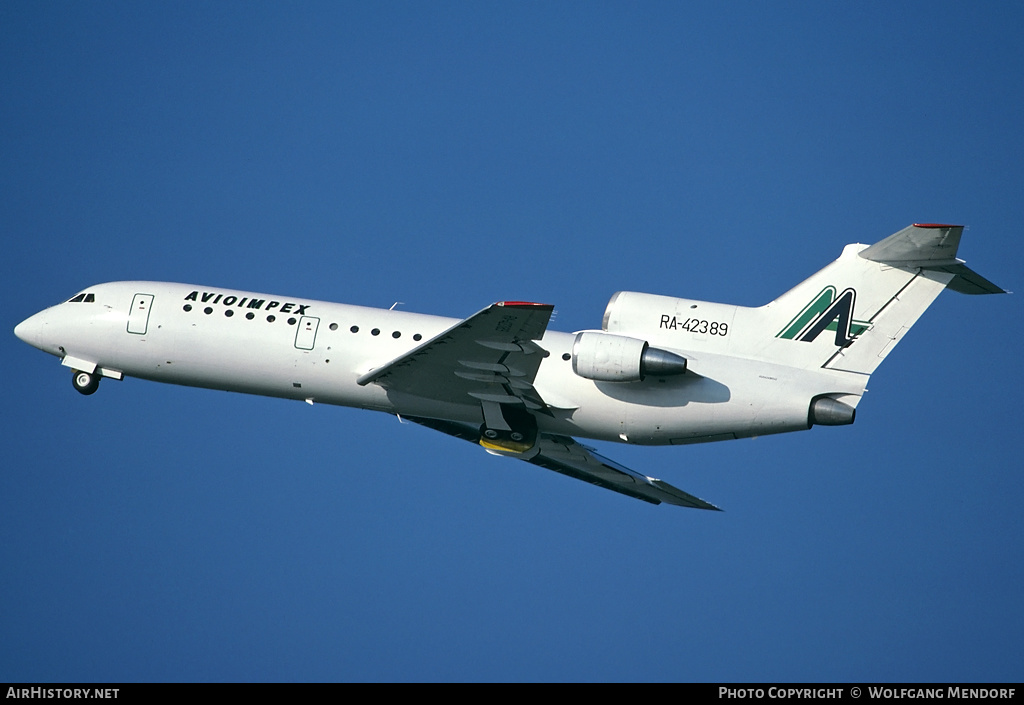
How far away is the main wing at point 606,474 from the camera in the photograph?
3397cm

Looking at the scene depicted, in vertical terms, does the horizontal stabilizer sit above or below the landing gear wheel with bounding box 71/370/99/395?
above

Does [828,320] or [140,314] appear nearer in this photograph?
[828,320]

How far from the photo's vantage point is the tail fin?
92.5 feet

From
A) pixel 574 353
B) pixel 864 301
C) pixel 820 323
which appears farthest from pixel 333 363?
pixel 864 301

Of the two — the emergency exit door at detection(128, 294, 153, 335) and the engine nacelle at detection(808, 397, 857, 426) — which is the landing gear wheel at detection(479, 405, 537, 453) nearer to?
the engine nacelle at detection(808, 397, 857, 426)

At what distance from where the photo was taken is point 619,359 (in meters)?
27.6

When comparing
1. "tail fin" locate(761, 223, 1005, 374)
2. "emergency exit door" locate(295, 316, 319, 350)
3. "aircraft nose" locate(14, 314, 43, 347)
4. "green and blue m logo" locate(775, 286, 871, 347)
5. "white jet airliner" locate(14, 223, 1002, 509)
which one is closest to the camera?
"white jet airliner" locate(14, 223, 1002, 509)

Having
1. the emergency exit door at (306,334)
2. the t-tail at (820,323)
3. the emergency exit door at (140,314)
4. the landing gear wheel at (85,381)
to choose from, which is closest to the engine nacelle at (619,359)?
the t-tail at (820,323)

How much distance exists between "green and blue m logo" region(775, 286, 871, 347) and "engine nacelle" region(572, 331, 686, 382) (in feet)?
10.7

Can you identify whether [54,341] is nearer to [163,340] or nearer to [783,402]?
[163,340]

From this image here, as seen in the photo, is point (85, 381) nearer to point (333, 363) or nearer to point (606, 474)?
point (333, 363)

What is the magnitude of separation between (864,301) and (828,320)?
0.92 metres

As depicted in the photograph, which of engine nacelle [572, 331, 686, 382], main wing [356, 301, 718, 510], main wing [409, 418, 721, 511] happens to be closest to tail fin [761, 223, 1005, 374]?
engine nacelle [572, 331, 686, 382]

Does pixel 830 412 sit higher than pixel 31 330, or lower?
lower
